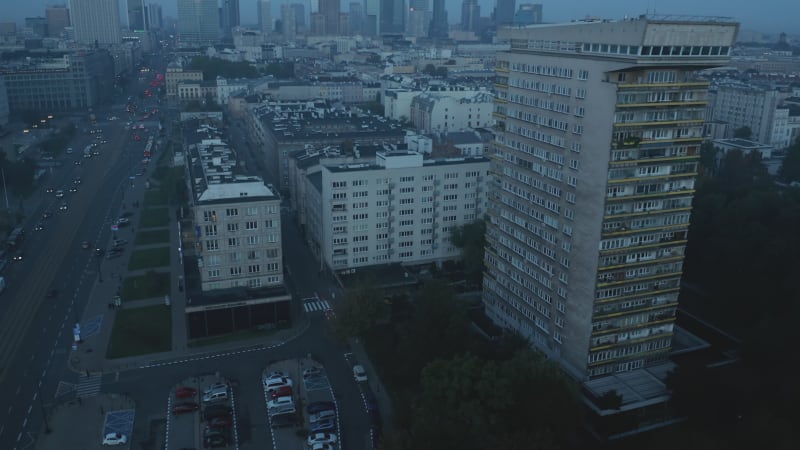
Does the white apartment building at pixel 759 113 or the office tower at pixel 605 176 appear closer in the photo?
the office tower at pixel 605 176

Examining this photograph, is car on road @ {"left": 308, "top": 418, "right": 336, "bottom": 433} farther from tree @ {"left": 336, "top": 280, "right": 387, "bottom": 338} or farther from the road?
the road

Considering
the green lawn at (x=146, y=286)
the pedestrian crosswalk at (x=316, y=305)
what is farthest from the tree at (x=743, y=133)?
the green lawn at (x=146, y=286)

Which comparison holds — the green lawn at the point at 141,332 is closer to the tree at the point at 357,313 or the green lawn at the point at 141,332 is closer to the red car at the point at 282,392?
the red car at the point at 282,392

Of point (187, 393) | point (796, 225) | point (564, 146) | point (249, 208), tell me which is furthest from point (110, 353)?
point (796, 225)

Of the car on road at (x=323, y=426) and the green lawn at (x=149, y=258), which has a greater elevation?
the green lawn at (x=149, y=258)

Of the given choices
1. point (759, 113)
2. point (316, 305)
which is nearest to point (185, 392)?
point (316, 305)

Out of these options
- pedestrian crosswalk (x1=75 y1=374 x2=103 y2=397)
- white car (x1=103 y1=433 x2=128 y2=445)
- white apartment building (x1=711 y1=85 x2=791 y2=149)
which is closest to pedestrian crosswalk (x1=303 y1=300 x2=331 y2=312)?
pedestrian crosswalk (x1=75 y1=374 x2=103 y2=397)

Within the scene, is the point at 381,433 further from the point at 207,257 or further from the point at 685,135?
the point at 685,135
